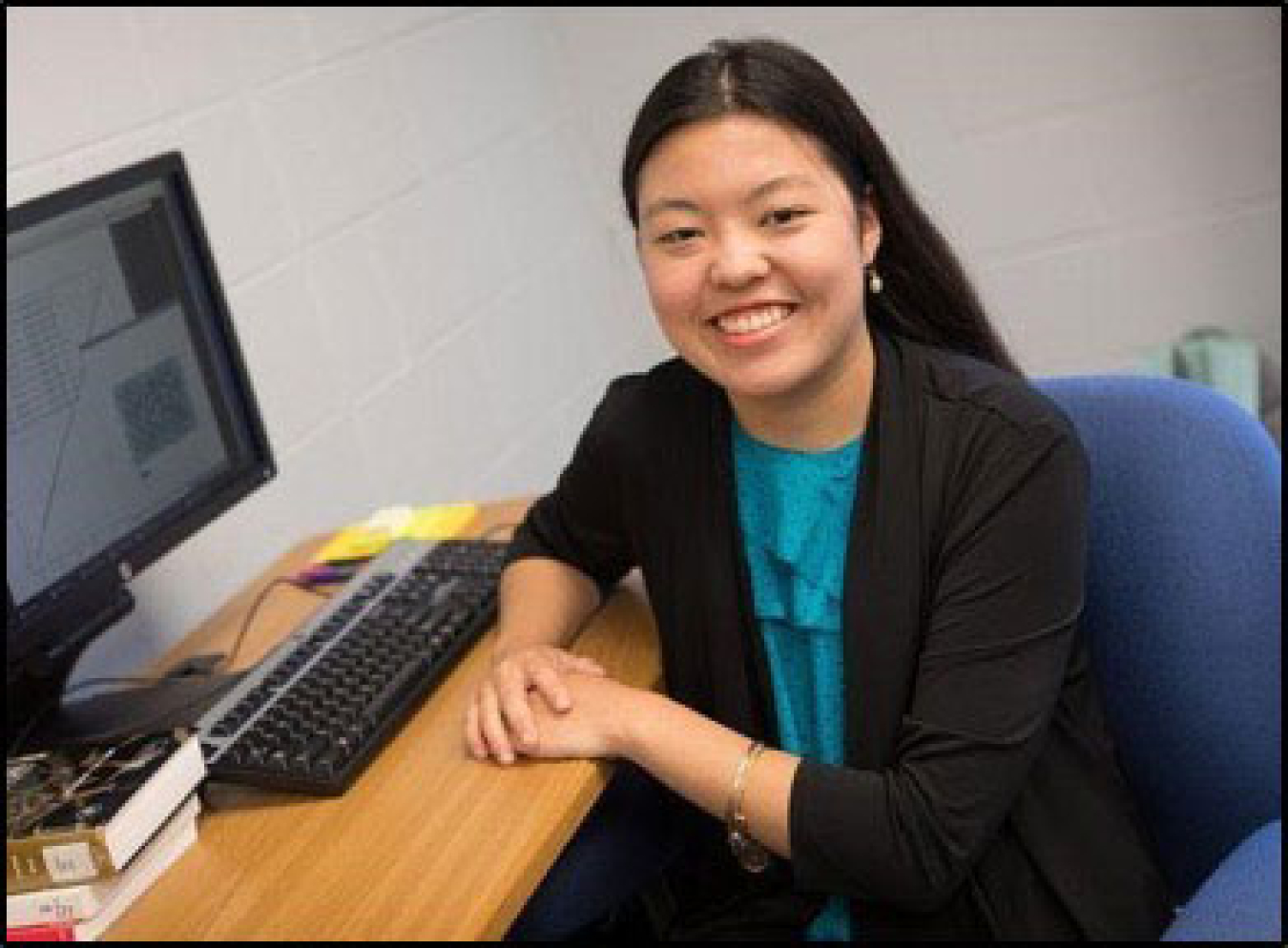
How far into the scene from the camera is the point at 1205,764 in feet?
3.92

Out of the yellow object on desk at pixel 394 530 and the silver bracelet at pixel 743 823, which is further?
the yellow object on desk at pixel 394 530

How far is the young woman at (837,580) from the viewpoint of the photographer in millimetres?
1134

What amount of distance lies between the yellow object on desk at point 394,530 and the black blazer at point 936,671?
0.43 m

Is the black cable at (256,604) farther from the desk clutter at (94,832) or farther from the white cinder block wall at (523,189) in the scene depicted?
the desk clutter at (94,832)

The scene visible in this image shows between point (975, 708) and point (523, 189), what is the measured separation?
1.72 meters

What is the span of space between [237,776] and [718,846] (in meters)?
0.44

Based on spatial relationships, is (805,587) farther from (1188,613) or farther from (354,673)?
(354,673)

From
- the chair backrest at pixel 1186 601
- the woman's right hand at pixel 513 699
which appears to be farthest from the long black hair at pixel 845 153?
the woman's right hand at pixel 513 699

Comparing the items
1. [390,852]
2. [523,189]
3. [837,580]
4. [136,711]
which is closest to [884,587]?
[837,580]

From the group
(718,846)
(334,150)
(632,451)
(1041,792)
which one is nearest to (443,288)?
(334,150)

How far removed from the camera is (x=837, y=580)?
4.09ft

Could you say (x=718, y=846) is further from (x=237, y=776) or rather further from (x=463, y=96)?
(x=463, y=96)

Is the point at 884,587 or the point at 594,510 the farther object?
the point at 594,510

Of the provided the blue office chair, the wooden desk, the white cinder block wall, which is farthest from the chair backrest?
the white cinder block wall
